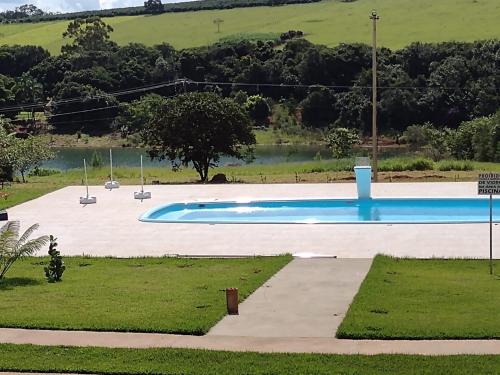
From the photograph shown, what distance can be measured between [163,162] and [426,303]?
142 ft

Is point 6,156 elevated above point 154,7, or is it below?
below

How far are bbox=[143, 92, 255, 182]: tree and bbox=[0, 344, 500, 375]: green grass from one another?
76.4 ft

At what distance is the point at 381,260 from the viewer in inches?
593

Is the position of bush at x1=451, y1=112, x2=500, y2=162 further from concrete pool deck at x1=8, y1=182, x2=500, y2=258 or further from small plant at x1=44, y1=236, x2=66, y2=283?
A: small plant at x1=44, y1=236, x2=66, y2=283

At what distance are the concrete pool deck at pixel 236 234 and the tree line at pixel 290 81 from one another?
1868 inches

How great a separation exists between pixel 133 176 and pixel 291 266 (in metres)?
20.7

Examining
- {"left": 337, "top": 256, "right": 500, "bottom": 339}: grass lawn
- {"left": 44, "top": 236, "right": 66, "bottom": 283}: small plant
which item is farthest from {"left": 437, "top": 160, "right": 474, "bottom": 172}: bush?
{"left": 44, "top": 236, "right": 66, "bottom": 283}: small plant

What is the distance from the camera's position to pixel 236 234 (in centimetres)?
1903

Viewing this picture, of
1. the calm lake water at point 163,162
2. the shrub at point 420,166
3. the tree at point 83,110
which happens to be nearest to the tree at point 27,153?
the shrub at point 420,166

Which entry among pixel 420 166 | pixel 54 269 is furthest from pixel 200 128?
pixel 54 269

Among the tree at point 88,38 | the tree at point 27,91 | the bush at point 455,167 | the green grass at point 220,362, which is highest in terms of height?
the tree at point 88,38

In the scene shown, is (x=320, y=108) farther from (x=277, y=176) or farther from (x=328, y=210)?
(x=328, y=210)

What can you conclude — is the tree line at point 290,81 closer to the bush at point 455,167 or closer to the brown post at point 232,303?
the bush at point 455,167

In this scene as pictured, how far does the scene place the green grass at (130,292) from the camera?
34.5 feet
